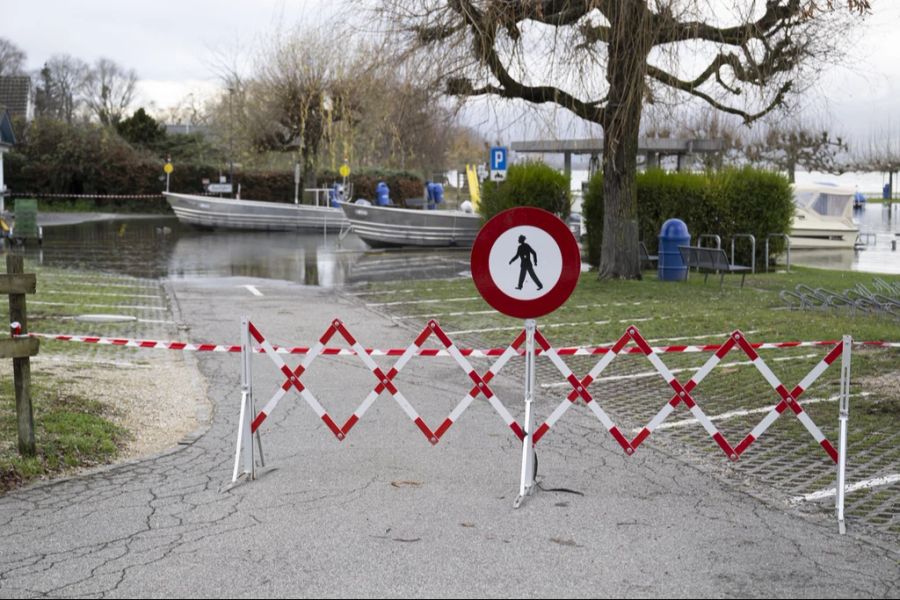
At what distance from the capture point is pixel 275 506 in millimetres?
6422

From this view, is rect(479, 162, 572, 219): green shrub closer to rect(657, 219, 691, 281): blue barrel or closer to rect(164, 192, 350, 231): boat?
rect(657, 219, 691, 281): blue barrel

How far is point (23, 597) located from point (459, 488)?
8.92 feet

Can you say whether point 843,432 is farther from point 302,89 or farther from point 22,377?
point 302,89

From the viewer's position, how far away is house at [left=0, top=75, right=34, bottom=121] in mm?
67750

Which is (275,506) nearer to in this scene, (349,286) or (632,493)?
(632,493)

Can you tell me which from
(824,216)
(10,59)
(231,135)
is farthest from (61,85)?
(824,216)

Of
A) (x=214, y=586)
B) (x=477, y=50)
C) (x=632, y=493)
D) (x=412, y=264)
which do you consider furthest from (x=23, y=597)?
(x=412, y=264)

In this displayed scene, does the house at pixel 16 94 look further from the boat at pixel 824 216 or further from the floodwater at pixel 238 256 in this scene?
the boat at pixel 824 216

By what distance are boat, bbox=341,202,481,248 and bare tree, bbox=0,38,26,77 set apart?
76.8m

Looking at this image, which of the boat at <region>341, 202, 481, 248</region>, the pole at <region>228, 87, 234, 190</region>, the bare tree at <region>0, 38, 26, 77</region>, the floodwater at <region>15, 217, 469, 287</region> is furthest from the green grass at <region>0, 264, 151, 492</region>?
the bare tree at <region>0, 38, 26, 77</region>

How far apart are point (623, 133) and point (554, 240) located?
563 inches

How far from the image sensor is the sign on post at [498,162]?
2648cm

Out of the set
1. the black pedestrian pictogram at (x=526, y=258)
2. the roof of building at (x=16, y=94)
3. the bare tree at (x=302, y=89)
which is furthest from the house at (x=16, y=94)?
the black pedestrian pictogram at (x=526, y=258)

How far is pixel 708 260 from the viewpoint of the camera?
20406 mm
